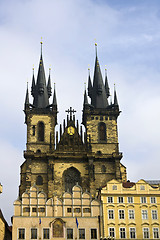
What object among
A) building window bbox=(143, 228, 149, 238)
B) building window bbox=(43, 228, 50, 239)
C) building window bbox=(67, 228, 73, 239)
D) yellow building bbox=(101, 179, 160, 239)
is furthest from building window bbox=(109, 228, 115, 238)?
building window bbox=(43, 228, 50, 239)

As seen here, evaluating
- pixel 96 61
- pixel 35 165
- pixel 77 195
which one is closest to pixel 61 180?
pixel 35 165

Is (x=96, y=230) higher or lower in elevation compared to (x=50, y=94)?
lower

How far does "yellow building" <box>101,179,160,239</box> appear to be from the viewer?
43.3m

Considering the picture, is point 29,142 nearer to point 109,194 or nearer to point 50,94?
point 50,94

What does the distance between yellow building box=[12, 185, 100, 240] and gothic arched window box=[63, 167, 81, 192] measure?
17.7 metres

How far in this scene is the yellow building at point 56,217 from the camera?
42.2 meters

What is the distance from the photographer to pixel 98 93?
237 ft

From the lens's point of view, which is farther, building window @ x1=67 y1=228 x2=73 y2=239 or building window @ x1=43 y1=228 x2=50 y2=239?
building window @ x1=67 y1=228 x2=73 y2=239

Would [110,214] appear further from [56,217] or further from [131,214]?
[56,217]

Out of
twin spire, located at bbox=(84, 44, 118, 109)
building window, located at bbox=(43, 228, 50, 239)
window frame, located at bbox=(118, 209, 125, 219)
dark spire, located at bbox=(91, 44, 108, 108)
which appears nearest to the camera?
building window, located at bbox=(43, 228, 50, 239)

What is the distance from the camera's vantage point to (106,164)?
6462cm

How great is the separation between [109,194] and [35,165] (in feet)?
67.1

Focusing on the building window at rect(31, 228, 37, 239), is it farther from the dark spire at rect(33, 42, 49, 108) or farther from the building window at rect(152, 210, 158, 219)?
the dark spire at rect(33, 42, 49, 108)

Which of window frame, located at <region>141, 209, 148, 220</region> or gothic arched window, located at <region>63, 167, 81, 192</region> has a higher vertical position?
gothic arched window, located at <region>63, 167, 81, 192</region>
